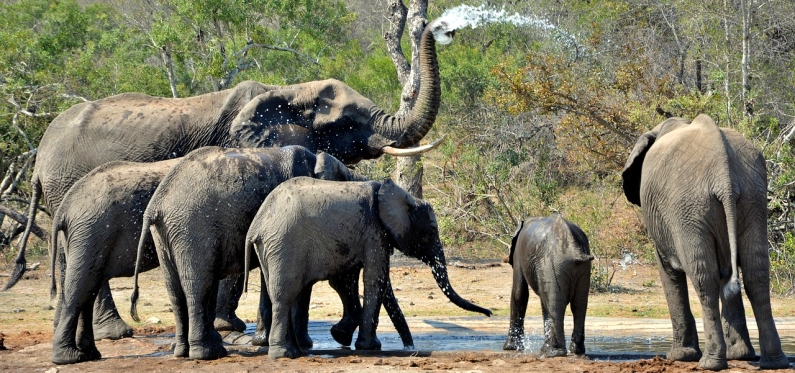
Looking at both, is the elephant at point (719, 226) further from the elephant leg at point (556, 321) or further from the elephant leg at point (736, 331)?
the elephant leg at point (556, 321)

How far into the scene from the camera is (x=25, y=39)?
858 inches

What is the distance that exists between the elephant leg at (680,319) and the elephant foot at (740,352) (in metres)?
0.52

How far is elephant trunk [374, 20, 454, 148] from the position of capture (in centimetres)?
1168

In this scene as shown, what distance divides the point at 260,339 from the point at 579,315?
344 cm

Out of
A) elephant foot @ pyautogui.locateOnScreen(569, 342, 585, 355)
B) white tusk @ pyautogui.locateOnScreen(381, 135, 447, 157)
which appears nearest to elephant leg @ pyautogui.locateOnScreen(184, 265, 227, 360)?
white tusk @ pyautogui.locateOnScreen(381, 135, 447, 157)

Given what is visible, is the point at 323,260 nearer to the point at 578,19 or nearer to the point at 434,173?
the point at 434,173

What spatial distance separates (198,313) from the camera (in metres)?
10.2

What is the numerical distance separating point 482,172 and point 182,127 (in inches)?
287

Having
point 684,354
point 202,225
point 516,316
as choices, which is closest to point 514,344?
point 516,316

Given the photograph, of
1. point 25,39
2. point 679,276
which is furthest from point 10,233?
point 679,276

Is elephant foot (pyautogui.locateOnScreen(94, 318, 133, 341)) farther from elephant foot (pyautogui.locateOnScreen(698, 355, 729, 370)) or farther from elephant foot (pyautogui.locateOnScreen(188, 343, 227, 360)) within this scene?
elephant foot (pyautogui.locateOnScreen(698, 355, 729, 370))

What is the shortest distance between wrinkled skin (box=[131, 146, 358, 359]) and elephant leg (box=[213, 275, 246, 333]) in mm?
1398

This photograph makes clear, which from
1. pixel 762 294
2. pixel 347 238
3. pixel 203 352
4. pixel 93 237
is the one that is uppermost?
pixel 347 238

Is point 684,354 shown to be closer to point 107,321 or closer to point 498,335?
point 498,335
